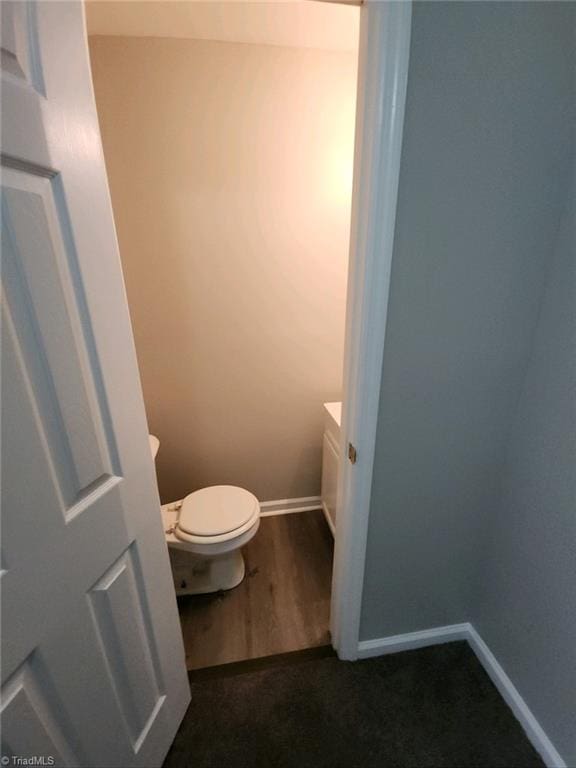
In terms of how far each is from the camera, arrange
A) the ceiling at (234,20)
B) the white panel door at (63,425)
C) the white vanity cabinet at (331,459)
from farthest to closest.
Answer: the white vanity cabinet at (331,459) < the ceiling at (234,20) < the white panel door at (63,425)

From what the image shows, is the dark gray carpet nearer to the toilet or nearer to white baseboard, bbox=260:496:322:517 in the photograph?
the toilet

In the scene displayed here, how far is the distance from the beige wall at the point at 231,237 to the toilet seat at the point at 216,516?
15.1 inches

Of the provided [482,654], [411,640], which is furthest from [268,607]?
[482,654]

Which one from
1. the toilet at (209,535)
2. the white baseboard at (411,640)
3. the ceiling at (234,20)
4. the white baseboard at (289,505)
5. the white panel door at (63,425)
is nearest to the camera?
the white panel door at (63,425)

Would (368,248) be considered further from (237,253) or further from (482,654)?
(482,654)

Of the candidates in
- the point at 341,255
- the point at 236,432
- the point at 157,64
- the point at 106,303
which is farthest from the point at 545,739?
the point at 157,64

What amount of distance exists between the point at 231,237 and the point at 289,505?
1.63m

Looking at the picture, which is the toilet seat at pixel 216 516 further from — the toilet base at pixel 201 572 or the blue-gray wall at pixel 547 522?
the blue-gray wall at pixel 547 522

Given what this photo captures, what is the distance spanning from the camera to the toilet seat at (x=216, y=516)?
1347mm

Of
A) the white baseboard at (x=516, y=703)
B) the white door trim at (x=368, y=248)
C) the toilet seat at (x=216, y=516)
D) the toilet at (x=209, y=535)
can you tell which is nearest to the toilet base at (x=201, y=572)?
the toilet at (x=209, y=535)

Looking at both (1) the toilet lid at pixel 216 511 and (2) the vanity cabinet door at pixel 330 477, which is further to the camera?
(2) the vanity cabinet door at pixel 330 477

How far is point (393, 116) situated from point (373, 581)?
139 cm

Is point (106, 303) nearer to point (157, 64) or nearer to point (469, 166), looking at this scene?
point (469, 166)

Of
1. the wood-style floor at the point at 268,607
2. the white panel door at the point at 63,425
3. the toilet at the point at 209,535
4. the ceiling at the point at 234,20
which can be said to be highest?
the ceiling at the point at 234,20
